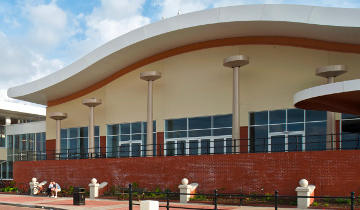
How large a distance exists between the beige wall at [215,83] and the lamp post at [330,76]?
158 centimetres

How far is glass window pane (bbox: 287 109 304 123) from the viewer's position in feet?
87.0

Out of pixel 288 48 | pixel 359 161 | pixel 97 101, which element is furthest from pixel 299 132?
pixel 97 101

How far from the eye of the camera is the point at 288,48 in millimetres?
27266

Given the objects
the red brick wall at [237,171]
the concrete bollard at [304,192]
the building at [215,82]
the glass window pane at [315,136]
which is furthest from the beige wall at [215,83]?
the concrete bollard at [304,192]

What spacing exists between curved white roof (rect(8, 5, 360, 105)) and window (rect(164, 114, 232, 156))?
5.42m

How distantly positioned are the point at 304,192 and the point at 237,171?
4.20 metres

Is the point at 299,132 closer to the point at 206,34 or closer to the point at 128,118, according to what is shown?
the point at 206,34

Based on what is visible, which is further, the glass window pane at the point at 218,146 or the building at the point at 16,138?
the building at the point at 16,138

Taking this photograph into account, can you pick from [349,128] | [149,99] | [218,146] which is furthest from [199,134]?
[349,128]

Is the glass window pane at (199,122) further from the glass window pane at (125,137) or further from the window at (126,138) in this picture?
the glass window pane at (125,137)

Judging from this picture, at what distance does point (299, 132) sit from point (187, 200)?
29.0 ft

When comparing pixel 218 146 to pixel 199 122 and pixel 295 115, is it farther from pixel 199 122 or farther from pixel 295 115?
pixel 295 115

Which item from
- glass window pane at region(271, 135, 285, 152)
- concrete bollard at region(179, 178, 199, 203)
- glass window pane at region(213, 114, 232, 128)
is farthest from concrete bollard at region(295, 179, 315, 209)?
glass window pane at region(213, 114, 232, 128)

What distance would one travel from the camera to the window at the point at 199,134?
28641 mm
